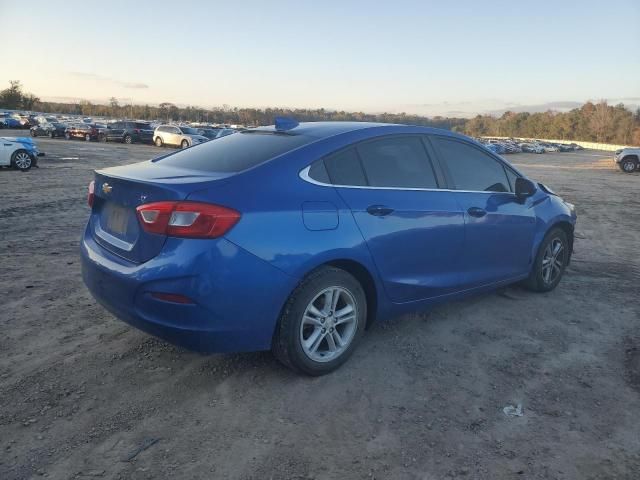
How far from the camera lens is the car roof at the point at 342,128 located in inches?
148

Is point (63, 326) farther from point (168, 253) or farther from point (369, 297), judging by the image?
point (369, 297)

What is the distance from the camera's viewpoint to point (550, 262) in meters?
5.37

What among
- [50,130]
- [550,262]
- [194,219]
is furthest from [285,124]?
[50,130]

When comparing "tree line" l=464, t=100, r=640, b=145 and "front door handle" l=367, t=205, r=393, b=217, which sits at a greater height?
"tree line" l=464, t=100, r=640, b=145

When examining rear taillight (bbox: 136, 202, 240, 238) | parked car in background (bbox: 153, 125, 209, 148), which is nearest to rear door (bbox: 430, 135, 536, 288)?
rear taillight (bbox: 136, 202, 240, 238)

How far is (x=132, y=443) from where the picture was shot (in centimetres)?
267

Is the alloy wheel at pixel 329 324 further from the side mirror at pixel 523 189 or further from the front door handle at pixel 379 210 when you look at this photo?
the side mirror at pixel 523 189

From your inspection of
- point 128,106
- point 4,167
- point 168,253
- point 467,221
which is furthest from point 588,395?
point 128,106

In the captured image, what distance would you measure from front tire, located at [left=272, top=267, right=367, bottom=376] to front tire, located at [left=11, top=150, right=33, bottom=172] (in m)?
15.5

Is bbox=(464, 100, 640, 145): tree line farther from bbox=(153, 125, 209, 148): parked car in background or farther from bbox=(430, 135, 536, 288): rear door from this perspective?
bbox=(430, 135, 536, 288): rear door

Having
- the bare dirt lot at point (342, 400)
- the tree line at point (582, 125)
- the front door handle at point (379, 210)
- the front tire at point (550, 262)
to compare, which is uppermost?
the tree line at point (582, 125)

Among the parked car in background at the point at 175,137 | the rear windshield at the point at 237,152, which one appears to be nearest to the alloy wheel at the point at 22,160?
the rear windshield at the point at 237,152

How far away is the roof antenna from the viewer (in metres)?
4.03

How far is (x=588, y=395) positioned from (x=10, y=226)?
25.8 feet
